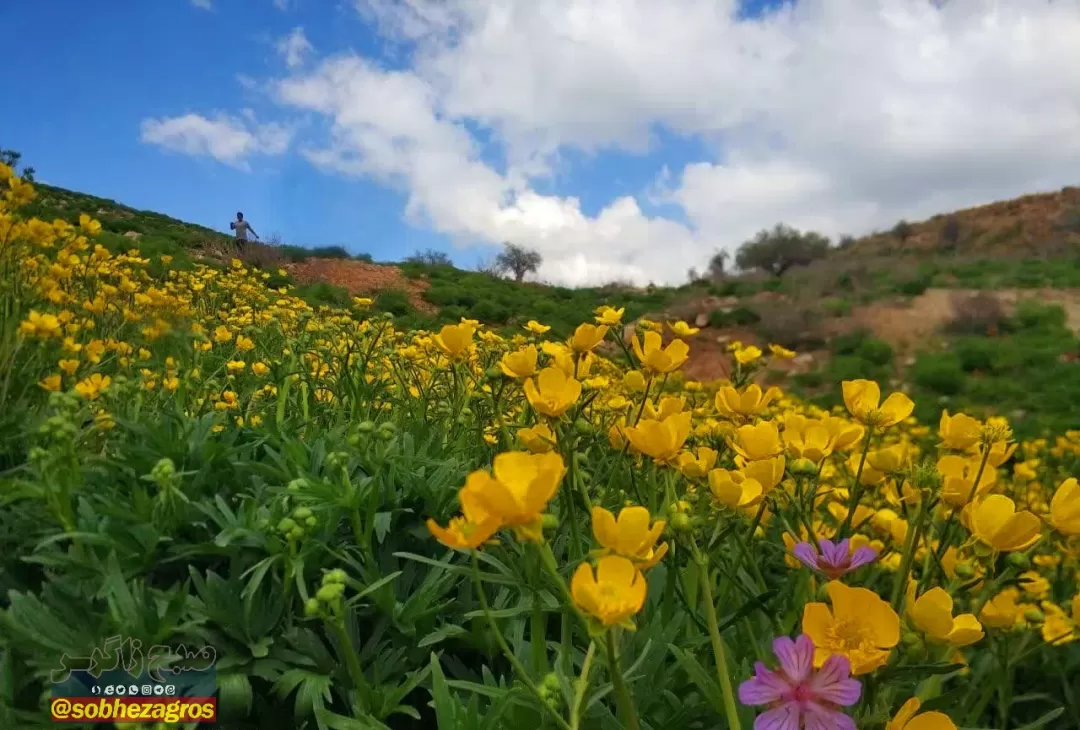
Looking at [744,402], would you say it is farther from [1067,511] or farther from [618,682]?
[618,682]

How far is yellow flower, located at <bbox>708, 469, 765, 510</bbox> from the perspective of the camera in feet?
2.88

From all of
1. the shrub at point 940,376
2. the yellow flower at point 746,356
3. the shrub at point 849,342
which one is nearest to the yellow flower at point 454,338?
the yellow flower at point 746,356

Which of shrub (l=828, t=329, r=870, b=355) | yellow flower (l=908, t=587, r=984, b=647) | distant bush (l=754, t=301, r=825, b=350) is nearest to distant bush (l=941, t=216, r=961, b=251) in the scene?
distant bush (l=754, t=301, r=825, b=350)

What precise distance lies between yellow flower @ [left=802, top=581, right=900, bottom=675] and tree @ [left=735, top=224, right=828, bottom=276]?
Result: 2790 cm

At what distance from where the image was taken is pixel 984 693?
970 millimetres

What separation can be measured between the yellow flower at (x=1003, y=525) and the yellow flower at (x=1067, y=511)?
83 mm

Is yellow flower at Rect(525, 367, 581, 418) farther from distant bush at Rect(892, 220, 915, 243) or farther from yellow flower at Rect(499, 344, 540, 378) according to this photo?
distant bush at Rect(892, 220, 915, 243)

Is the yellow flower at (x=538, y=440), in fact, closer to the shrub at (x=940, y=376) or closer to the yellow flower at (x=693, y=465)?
the yellow flower at (x=693, y=465)

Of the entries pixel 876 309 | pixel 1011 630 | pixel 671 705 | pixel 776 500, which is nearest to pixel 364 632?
pixel 671 705

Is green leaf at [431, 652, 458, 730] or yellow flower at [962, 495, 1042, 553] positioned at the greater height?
yellow flower at [962, 495, 1042, 553]

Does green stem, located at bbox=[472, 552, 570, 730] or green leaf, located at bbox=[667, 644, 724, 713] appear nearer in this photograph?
green stem, located at bbox=[472, 552, 570, 730]

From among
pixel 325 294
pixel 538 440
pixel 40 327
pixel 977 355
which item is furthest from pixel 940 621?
pixel 977 355

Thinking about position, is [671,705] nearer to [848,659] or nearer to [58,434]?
[848,659]

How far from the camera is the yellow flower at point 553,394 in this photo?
3.17ft
